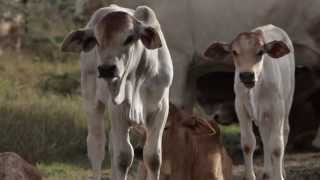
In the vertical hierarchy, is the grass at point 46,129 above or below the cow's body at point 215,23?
below

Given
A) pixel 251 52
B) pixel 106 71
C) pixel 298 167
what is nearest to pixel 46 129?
pixel 298 167

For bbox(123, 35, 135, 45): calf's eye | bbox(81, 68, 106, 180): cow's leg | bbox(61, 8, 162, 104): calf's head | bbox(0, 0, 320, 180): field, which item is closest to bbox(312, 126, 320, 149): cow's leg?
bbox(0, 0, 320, 180): field

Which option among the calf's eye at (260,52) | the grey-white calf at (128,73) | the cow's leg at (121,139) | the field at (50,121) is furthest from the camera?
the field at (50,121)

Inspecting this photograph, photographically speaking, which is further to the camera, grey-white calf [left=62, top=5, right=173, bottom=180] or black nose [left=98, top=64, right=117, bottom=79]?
grey-white calf [left=62, top=5, right=173, bottom=180]

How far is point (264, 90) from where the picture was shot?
793cm

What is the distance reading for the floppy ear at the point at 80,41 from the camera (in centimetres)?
645

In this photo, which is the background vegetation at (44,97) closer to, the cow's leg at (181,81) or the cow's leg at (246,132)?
the cow's leg at (181,81)

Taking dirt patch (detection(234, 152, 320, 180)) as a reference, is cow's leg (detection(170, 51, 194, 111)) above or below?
above

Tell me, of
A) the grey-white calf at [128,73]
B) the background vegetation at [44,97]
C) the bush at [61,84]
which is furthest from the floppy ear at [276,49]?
the bush at [61,84]

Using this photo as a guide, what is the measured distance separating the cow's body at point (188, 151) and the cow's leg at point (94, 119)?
0.34 metres

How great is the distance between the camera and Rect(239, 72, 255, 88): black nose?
24.0ft

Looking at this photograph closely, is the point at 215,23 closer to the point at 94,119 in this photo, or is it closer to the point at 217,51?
the point at 217,51

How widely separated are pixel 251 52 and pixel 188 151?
1.01m

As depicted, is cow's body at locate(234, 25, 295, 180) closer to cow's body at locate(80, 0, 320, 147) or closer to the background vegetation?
the background vegetation
